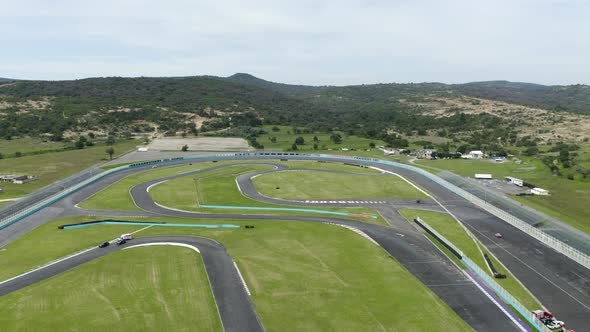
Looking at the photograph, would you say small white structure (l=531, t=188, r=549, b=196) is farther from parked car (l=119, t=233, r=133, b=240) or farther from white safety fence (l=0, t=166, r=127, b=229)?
white safety fence (l=0, t=166, r=127, b=229)

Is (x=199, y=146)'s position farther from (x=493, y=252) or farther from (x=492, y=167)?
(x=493, y=252)

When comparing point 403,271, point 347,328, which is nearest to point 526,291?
point 403,271

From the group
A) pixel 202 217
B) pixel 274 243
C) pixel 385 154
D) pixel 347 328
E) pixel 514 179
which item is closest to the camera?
pixel 347 328

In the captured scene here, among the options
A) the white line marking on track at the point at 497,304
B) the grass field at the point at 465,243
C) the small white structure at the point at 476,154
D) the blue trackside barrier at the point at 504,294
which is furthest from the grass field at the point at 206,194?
the small white structure at the point at 476,154

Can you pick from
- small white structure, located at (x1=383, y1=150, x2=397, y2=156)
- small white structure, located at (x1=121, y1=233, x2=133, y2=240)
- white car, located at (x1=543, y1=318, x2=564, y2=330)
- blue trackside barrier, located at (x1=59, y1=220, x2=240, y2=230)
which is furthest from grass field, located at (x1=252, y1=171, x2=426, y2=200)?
white car, located at (x1=543, y1=318, x2=564, y2=330)

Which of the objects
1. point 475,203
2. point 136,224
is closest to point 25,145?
point 136,224

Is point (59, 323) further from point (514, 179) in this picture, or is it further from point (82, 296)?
point (514, 179)
